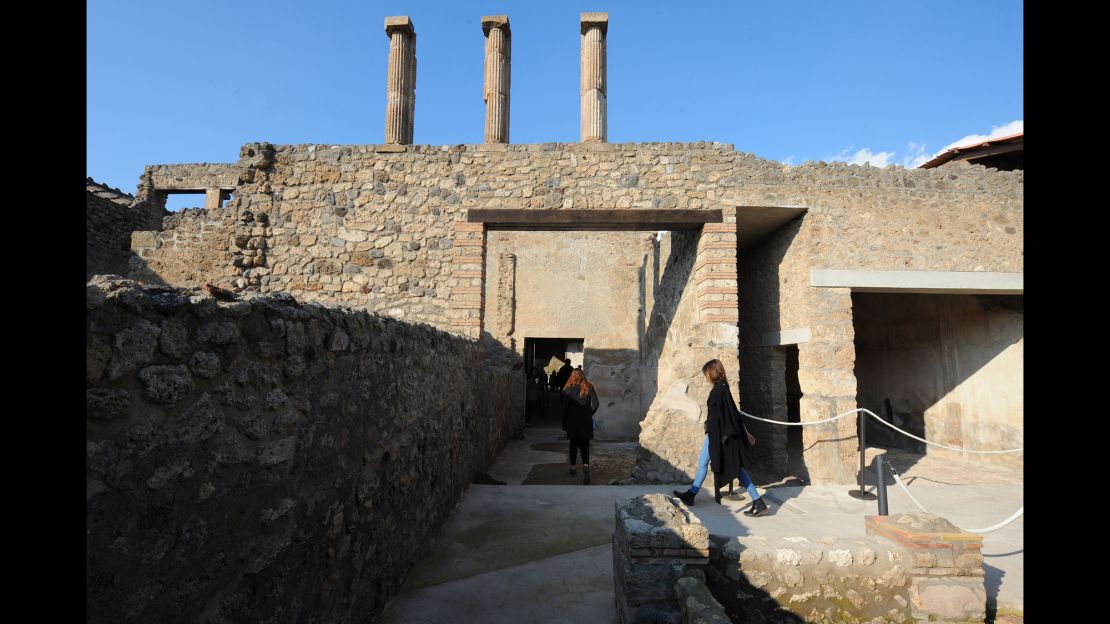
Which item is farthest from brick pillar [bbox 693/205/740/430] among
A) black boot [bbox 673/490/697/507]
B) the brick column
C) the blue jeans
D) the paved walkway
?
black boot [bbox 673/490/697/507]

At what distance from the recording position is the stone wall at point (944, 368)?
8188 mm

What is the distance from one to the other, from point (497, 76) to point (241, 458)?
8361mm

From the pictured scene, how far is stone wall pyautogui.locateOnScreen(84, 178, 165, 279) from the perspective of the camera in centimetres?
1147

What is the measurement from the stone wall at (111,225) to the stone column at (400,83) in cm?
745

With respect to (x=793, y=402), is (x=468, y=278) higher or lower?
higher

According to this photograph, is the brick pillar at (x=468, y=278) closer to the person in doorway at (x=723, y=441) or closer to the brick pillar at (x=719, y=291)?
the brick pillar at (x=719, y=291)

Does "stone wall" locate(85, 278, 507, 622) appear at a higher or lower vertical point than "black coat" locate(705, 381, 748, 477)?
higher

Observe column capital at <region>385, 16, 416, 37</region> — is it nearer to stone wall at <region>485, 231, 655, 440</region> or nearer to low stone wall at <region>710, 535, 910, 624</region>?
stone wall at <region>485, 231, 655, 440</region>

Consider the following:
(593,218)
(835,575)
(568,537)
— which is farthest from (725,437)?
(593,218)

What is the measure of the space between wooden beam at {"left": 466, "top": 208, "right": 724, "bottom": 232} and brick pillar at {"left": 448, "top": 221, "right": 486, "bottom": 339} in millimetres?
209

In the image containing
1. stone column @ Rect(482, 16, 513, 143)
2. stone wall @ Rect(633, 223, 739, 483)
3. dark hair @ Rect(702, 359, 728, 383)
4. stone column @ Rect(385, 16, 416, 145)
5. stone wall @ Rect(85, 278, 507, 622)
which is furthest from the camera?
stone column @ Rect(482, 16, 513, 143)

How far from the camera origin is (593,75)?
8891mm

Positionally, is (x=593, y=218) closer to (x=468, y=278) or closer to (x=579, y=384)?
(x=468, y=278)
